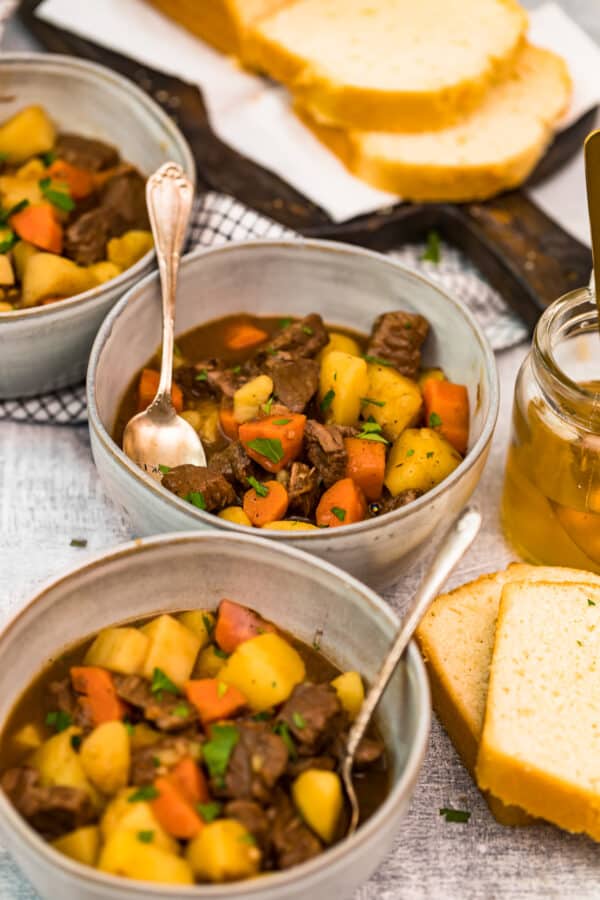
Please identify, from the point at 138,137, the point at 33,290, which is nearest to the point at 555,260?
the point at 138,137

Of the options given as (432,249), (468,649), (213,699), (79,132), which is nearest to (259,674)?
(213,699)

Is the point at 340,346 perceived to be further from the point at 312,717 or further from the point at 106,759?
the point at 106,759

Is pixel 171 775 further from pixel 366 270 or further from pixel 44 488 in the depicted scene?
pixel 366 270

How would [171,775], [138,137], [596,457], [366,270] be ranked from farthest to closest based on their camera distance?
[138,137]
[366,270]
[596,457]
[171,775]

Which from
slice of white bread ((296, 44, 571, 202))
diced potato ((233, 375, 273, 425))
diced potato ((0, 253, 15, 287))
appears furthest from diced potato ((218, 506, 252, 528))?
slice of white bread ((296, 44, 571, 202))

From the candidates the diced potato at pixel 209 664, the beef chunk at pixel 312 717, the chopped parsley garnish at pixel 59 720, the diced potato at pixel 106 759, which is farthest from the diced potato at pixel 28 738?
the beef chunk at pixel 312 717

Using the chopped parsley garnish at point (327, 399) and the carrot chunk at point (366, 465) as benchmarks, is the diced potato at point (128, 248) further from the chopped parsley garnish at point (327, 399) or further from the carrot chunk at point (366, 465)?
the carrot chunk at point (366, 465)

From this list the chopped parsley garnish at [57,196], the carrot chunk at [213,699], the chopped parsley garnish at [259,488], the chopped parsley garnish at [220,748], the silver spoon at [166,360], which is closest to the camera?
the chopped parsley garnish at [220,748]
